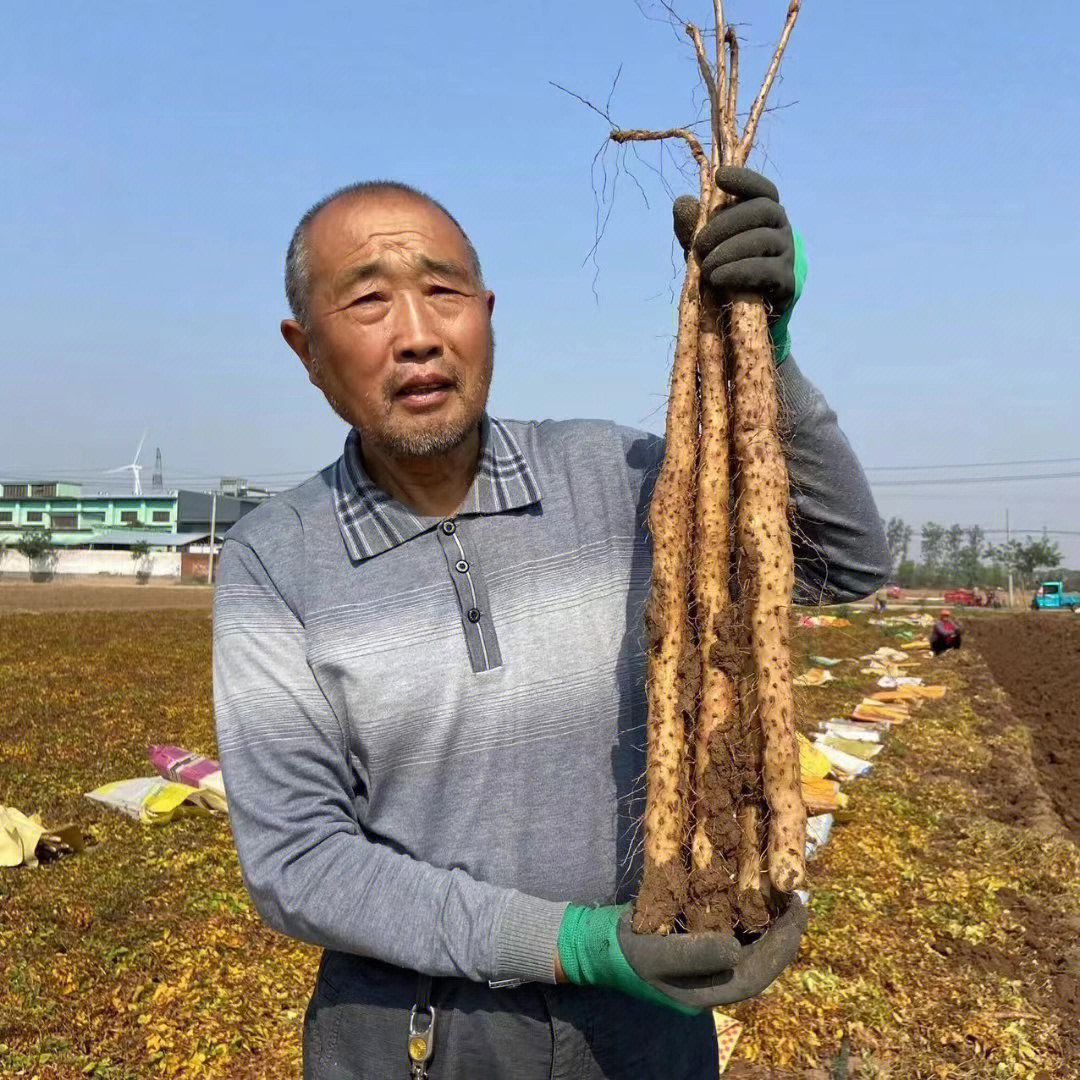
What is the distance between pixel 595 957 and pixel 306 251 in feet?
5.20

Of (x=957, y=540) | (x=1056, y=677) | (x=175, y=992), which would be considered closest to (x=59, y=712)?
(x=175, y=992)

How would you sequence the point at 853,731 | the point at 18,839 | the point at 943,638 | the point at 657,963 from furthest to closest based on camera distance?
1. the point at 943,638
2. the point at 853,731
3. the point at 18,839
4. the point at 657,963

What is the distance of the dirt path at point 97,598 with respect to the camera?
36.6 metres

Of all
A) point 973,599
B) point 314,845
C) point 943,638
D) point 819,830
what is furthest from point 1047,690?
point 973,599

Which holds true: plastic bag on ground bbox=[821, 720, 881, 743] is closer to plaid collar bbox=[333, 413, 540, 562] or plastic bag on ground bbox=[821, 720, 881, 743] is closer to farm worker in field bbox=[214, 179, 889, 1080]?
farm worker in field bbox=[214, 179, 889, 1080]

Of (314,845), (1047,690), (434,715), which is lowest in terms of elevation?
(1047,690)

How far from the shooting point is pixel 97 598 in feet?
139

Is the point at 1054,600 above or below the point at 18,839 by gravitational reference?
below

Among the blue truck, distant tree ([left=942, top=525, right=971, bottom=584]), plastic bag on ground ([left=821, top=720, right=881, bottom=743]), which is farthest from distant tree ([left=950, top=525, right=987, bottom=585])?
plastic bag on ground ([left=821, top=720, right=881, bottom=743])

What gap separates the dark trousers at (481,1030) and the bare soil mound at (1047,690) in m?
7.66

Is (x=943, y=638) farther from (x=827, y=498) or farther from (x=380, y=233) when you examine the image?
(x=380, y=233)

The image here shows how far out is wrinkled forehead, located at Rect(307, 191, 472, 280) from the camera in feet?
6.92

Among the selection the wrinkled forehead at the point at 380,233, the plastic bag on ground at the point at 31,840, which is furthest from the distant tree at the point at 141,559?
the wrinkled forehead at the point at 380,233

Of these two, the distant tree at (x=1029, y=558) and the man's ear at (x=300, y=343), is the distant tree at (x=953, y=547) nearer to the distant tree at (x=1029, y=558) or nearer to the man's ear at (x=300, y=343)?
the distant tree at (x=1029, y=558)
